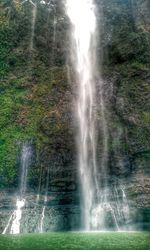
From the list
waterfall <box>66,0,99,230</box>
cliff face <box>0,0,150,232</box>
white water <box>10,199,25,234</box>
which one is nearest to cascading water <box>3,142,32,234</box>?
white water <box>10,199,25,234</box>

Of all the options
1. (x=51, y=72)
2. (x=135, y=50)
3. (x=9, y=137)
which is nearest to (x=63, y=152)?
(x=9, y=137)

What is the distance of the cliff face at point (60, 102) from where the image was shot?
18688mm

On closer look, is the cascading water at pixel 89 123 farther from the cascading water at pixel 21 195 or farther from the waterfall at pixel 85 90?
the cascading water at pixel 21 195

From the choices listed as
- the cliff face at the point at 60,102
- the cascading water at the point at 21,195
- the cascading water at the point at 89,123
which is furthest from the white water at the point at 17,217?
the cascading water at the point at 89,123

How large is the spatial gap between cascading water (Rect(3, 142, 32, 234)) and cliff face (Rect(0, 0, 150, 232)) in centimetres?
27

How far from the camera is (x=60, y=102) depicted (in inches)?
829

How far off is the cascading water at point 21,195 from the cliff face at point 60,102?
0.27 metres

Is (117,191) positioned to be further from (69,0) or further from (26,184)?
(69,0)

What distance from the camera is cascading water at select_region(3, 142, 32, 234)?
58.0 ft

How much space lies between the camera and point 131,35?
73.6 feet

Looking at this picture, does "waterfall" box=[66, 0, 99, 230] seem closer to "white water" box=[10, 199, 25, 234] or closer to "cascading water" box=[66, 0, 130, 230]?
"cascading water" box=[66, 0, 130, 230]

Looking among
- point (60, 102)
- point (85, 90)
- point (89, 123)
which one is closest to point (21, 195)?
point (89, 123)

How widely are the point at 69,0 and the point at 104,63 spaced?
18.2 feet

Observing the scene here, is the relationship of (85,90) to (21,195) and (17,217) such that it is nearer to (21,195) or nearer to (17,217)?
(21,195)
